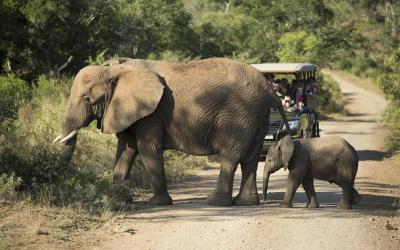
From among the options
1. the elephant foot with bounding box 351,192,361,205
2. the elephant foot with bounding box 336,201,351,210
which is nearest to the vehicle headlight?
the elephant foot with bounding box 351,192,361,205

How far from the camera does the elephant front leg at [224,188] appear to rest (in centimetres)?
1312

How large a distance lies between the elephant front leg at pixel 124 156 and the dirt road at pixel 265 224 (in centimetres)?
68

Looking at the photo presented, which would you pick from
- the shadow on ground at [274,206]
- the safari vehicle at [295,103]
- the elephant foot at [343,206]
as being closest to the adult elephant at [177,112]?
the shadow on ground at [274,206]

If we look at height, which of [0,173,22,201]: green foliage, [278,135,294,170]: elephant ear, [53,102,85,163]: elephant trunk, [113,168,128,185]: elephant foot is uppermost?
[53,102,85,163]: elephant trunk

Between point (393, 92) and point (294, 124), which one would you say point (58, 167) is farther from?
point (393, 92)

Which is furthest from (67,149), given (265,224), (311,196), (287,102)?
(287,102)

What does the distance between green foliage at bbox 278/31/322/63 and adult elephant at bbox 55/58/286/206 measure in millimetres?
22939

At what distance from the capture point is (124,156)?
13328mm

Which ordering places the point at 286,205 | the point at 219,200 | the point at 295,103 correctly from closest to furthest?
the point at 286,205
the point at 219,200
the point at 295,103

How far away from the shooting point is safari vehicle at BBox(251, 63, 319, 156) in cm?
1983

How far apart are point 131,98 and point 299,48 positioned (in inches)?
1006

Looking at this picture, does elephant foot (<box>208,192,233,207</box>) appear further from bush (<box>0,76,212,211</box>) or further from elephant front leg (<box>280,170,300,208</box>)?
bush (<box>0,76,212,211</box>)

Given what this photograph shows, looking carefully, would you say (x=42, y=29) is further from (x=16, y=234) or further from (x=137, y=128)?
(x=16, y=234)

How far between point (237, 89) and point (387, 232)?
130 inches
